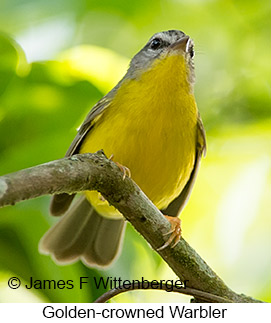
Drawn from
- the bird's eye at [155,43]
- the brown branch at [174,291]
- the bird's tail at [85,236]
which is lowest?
the brown branch at [174,291]

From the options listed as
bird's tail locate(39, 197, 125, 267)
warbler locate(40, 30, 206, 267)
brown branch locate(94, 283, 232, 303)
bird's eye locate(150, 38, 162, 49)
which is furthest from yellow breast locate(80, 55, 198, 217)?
brown branch locate(94, 283, 232, 303)

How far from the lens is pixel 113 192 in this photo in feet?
8.34

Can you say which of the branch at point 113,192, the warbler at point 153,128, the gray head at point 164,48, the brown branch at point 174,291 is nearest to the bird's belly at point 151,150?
the warbler at point 153,128

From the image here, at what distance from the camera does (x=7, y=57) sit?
318cm

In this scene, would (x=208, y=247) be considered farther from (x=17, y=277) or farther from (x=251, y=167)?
(x=17, y=277)

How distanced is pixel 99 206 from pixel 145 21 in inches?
57.2

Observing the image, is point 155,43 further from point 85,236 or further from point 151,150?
point 85,236

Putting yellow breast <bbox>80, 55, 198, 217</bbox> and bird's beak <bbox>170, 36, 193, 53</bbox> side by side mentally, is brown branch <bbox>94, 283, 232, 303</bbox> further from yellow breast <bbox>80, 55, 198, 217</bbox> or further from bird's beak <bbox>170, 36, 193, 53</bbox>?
bird's beak <bbox>170, 36, 193, 53</bbox>

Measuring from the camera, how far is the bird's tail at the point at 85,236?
160 inches

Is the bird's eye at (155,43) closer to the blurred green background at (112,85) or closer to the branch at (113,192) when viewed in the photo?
the blurred green background at (112,85)

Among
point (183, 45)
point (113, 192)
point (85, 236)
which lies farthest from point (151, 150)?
point (85, 236)

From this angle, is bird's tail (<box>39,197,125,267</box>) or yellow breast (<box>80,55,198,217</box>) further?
bird's tail (<box>39,197,125,267</box>)

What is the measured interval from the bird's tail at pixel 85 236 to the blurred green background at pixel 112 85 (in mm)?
172

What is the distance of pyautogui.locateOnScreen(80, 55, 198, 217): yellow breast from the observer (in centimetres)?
347
